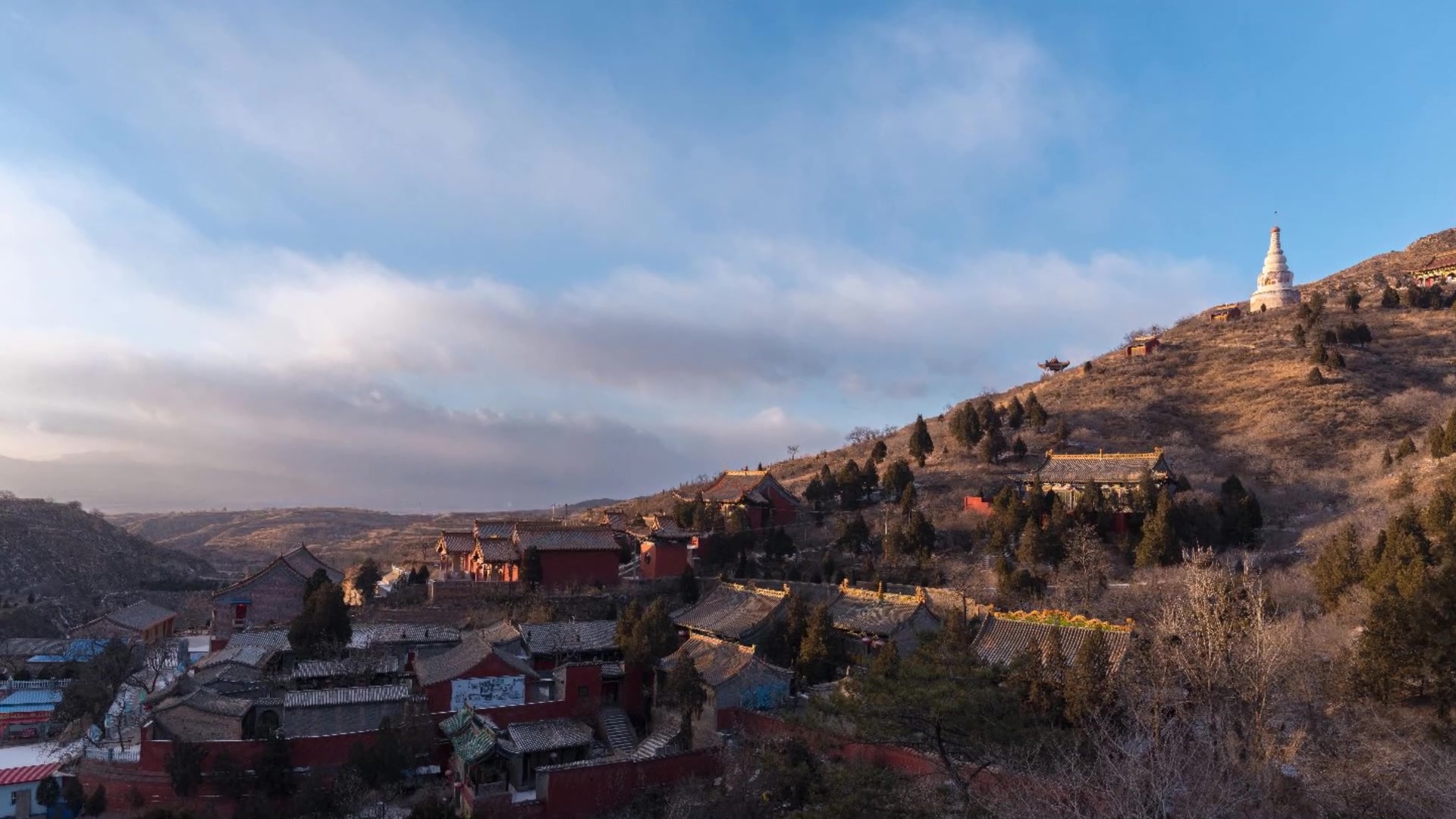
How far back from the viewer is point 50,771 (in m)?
22.8

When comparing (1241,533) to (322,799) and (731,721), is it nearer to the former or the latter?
(731,721)

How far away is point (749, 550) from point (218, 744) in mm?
23330

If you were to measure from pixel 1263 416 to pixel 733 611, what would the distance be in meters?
34.3

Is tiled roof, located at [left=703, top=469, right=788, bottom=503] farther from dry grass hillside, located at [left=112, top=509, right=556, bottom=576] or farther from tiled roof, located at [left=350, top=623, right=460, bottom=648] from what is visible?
dry grass hillside, located at [left=112, top=509, right=556, bottom=576]

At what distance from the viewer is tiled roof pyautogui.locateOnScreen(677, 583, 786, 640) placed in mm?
28047

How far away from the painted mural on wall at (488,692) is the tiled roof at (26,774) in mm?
10307

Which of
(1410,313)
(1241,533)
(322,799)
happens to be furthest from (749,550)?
(1410,313)

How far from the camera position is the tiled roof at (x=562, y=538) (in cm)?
3613

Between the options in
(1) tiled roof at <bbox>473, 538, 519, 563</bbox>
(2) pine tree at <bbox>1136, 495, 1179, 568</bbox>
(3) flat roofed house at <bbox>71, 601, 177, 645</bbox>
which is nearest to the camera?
(2) pine tree at <bbox>1136, 495, 1179, 568</bbox>

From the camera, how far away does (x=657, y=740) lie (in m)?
22.5

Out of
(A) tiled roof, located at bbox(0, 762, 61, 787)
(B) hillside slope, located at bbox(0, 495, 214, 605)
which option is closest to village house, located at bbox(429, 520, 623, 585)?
(A) tiled roof, located at bbox(0, 762, 61, 787)

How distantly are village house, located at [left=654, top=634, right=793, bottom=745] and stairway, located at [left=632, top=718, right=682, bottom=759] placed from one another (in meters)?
0.42

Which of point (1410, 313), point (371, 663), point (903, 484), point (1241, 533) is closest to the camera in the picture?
point (371, 663)

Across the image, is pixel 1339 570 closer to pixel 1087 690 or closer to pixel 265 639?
pixel 1087 690
